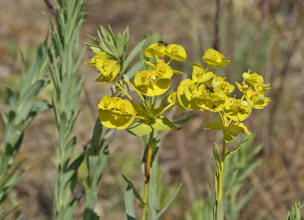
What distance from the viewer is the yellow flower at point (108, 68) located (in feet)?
2.59

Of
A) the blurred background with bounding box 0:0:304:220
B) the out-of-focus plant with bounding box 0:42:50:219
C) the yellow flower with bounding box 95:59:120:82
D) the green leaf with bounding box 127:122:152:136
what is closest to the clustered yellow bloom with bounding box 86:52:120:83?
the yellow flower with bounding box 95:59:120:82

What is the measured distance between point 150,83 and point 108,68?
101 mm

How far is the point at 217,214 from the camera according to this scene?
83cm

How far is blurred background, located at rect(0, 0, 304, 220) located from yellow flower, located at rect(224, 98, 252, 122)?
2.33 ft

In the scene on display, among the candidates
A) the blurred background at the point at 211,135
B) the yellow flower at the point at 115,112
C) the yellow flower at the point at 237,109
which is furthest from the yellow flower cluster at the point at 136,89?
the blurred background at the point at 211,135

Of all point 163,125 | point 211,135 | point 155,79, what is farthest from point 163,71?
point 211,135

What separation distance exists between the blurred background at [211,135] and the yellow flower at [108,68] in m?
0.78

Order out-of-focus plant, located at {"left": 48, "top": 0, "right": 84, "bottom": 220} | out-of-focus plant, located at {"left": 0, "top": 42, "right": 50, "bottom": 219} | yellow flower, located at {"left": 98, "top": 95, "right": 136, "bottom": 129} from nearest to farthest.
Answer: yellow flower, located at {"left": 98, "top": 95, "right": 136, "bottom": 129} → out-of-focus plant, located at {"left": 48, "top": 0, "right": 84, "bottom": 220} → out-of-focus plant, located at {"left": 0, "top": 42, "right": 50, "bottom": 219}

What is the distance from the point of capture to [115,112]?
803 mm

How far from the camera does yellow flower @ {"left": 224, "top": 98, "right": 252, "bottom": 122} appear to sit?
2.63ft

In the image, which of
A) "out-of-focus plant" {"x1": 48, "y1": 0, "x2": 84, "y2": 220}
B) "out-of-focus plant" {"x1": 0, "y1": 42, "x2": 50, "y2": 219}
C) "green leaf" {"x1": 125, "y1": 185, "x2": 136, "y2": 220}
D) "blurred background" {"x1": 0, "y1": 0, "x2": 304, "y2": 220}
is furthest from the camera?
"blurred background" {"x1": 0, "y1": 0, "x2": 304, "y2": 220}

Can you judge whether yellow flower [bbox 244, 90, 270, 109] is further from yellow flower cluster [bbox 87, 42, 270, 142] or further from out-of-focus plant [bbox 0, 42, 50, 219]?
out-of-focus plant [bbox 0, 42, 50, 219]

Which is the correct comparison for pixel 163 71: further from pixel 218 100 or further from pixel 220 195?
pixel 220 195

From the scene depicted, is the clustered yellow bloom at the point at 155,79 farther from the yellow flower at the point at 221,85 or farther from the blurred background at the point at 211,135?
the blurred background at the point at 211,135
